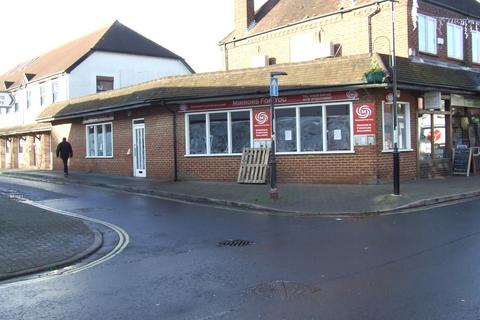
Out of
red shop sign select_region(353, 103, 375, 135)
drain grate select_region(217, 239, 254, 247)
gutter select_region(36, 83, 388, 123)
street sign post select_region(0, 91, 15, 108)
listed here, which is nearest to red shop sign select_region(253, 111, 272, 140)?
gutter select_region(36, 83, 388, 123)

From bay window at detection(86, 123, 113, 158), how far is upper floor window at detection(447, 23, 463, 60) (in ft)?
48.6

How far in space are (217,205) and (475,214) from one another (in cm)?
645

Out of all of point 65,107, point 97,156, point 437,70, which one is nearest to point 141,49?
point 65,107

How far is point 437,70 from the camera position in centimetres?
1897

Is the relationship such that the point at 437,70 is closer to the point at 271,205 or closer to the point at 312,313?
the point at 271,205

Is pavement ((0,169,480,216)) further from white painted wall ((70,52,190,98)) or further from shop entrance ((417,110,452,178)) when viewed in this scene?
white painted wall ((70,52,190,98))

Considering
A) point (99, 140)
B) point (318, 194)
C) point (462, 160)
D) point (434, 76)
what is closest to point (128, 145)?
point (99, 140)

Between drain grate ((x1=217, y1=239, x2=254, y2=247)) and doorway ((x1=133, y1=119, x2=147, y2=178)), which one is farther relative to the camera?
doorway ((x1=133, y1=119, x2=147, y2=178))

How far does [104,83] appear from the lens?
3228cm

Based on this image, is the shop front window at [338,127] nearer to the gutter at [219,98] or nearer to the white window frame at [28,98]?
the gutter at [219,98]

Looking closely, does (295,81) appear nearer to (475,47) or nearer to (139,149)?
(139,149)

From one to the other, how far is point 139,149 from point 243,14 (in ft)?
30.1

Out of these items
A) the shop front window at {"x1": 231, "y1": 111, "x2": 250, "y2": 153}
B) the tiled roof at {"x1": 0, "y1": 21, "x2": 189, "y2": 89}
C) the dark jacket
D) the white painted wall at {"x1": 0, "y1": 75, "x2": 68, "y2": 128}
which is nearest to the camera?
the shop front window at {"x1": 231, "y1": 111, "x2": 250, "y2": 153}

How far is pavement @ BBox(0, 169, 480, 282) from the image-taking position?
8.44m
